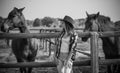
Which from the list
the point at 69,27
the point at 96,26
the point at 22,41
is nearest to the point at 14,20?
the point at 22,41

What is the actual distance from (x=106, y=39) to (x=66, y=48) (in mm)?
2427

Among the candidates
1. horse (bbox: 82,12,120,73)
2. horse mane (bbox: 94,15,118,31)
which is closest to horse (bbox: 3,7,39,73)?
horse (bbox: 82,12,120,73)

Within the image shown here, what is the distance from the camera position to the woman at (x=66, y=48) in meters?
2.69

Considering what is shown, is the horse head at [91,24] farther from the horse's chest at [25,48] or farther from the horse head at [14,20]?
the horse head at [14,20]

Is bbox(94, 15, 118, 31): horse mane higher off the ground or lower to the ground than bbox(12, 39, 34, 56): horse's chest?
higher

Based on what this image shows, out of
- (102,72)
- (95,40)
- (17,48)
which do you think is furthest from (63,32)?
(102,72)

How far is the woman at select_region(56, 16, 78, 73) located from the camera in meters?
2.69

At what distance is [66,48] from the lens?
271 centimetres

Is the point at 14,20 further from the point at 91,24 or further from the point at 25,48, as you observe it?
the point at 91,24

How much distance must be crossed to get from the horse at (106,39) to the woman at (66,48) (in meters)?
1.93

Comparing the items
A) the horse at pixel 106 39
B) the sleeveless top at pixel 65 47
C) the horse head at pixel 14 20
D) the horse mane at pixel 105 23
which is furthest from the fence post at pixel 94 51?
the horse head at pixel 14 20

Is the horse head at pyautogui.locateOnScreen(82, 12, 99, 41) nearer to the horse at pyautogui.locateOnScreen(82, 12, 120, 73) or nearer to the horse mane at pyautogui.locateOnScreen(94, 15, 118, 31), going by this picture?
the horse at pyautogui.locateOnScreen(82, 12, 120, 73)

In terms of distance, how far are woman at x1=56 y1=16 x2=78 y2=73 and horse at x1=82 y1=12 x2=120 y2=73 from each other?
6.33 ft

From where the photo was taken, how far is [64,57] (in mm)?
2727
